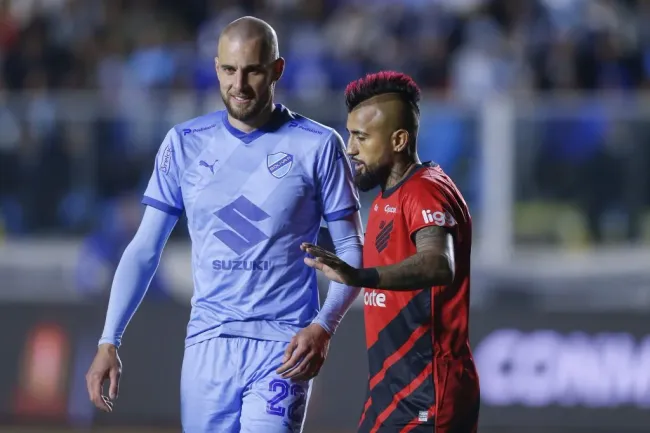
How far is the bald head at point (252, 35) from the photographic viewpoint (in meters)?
5.14

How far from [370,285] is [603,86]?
9.07 metres

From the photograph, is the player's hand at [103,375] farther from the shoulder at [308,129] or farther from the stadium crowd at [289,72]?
the stadium crowd at [289,72]

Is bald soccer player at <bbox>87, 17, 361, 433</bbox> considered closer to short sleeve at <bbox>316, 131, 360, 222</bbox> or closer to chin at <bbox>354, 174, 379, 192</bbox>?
short sleeve at <bbox>316, 131, 360, 222</bbox>

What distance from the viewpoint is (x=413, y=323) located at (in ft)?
15.9

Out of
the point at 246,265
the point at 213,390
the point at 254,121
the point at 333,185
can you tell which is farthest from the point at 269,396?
the point at 254,121

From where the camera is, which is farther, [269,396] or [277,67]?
[277,67]

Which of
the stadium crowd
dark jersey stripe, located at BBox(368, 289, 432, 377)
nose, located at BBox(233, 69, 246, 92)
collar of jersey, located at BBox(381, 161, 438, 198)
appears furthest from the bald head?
the stadium crowd

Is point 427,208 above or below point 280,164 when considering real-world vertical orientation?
below

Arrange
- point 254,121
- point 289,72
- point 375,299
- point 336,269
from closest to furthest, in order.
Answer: point 336,269
point 375,299
point 254,121
point 289,72

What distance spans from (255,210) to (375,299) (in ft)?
2.20

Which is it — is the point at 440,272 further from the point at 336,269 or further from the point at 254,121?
the point at 254,121

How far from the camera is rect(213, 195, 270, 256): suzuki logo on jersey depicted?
528 centimetres

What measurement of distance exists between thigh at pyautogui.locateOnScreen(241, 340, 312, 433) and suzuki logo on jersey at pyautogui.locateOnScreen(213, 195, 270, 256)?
0.41m

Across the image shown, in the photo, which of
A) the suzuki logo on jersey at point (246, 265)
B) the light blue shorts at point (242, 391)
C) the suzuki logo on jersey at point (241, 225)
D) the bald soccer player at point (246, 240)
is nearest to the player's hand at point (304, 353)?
the bald soccer player at point (246, 240)
